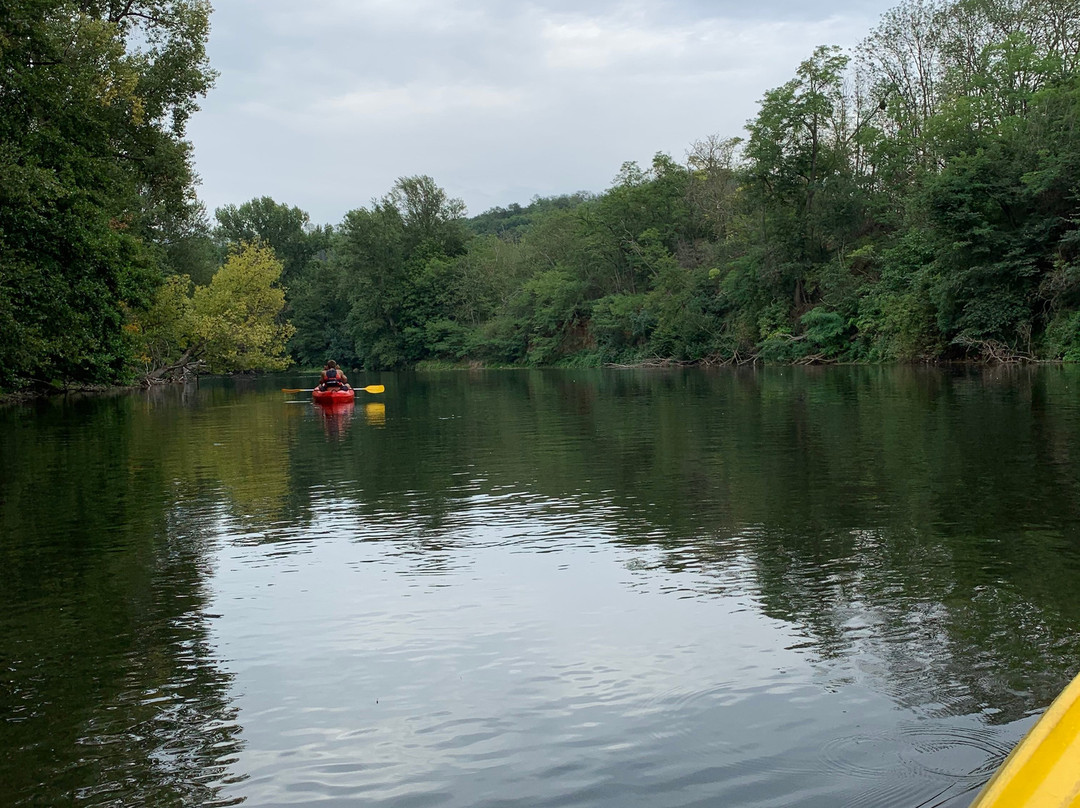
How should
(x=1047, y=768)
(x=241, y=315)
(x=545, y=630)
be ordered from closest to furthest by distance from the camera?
Answer: (x=1047, y=768) → (x=545, y=630) → (x=241, y=315)

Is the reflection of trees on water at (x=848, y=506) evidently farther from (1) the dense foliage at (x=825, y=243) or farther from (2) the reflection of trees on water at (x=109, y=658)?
(1) the dense foliage at (x=825, y=243)

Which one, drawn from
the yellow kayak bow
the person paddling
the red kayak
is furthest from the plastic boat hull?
the yellow kayak bow

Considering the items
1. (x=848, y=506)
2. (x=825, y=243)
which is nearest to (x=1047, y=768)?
(x=848, y=506)

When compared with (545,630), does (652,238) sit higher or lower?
higher

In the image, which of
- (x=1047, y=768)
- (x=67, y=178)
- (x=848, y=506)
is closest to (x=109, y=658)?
(x=1047, y=768)

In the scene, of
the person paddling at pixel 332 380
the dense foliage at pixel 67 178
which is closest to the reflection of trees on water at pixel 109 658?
the dense foliage at pixel 67 178

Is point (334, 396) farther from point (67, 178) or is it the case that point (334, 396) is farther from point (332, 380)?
point (67, 178)

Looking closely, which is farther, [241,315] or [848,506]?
[241,315]

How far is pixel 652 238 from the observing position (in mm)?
71875

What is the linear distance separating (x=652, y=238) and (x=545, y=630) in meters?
67.3

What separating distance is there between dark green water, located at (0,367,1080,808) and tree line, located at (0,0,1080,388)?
1593 cm

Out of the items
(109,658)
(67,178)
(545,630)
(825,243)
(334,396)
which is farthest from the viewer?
(825,243)

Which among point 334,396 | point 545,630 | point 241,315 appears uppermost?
point 241,315

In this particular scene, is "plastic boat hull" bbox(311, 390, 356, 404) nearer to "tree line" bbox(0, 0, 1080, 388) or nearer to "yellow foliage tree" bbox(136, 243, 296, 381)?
"tree line" bbox(0, 0, 1080, 388)
